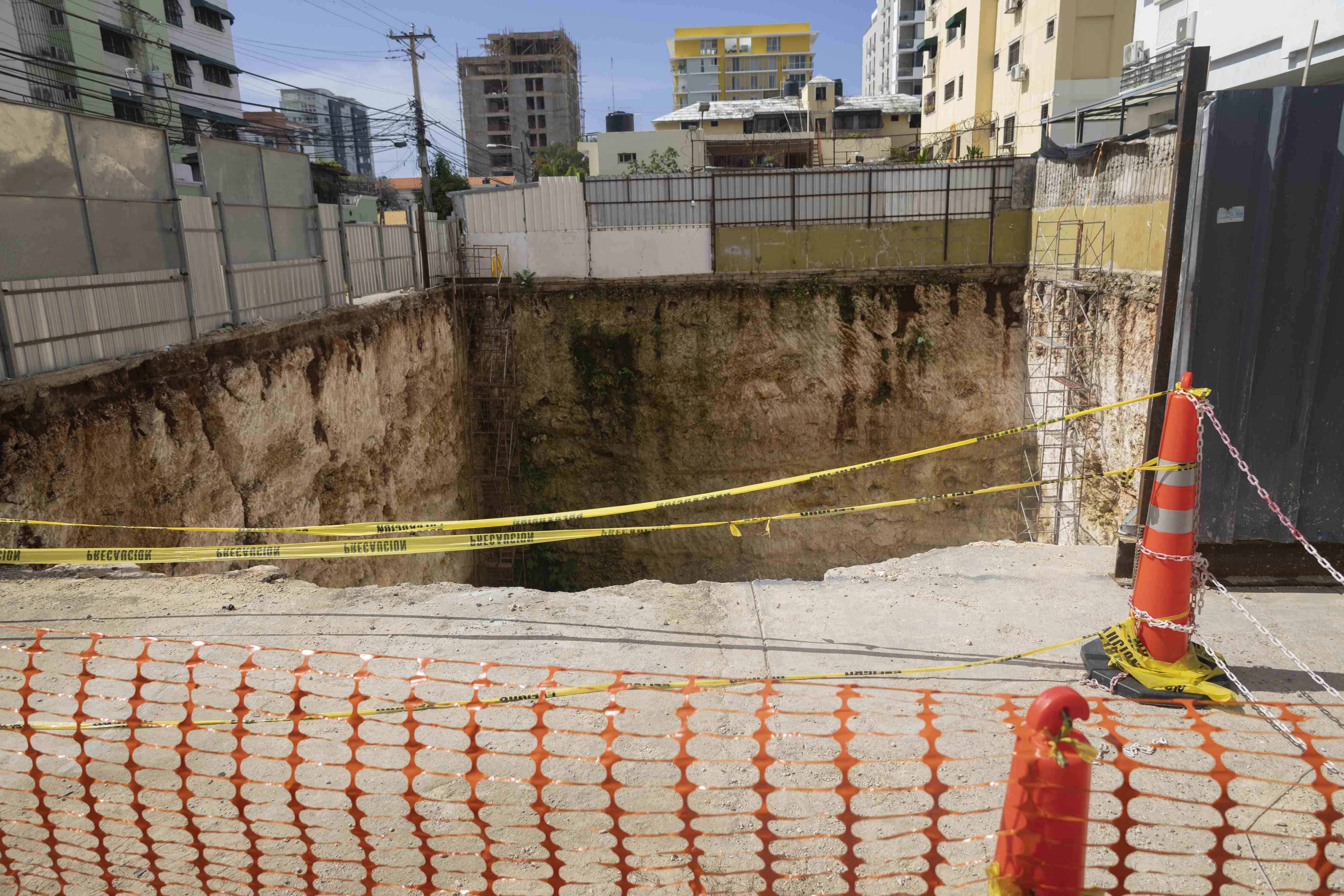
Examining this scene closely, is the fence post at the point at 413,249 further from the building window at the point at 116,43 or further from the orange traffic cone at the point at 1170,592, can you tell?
the building window at the point at 116,43

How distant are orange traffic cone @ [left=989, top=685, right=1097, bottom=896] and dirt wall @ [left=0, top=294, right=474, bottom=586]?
6.08m

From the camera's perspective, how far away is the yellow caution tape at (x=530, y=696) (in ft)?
10.8

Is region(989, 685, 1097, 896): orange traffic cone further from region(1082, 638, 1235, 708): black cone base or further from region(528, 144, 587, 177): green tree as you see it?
region(528, 144, 587, 177): green tree

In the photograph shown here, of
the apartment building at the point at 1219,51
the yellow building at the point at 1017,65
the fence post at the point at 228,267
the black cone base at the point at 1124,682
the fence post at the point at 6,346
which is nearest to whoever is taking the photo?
the black cone base at the point at 1124,682

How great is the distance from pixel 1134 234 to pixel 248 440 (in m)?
9.80

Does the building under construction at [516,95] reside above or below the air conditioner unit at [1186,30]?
above

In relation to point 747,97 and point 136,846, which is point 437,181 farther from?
point 747,97

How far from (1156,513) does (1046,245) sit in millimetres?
10000

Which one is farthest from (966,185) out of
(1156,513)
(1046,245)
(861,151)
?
(861,151)

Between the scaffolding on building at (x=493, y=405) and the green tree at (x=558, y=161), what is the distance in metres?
21.0

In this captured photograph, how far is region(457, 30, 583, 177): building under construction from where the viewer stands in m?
62.8

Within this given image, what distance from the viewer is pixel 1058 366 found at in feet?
37.7

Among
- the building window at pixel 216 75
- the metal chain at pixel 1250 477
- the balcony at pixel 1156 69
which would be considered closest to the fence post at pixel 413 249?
the metal chain at pixel 1250 477

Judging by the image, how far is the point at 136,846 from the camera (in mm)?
2955
